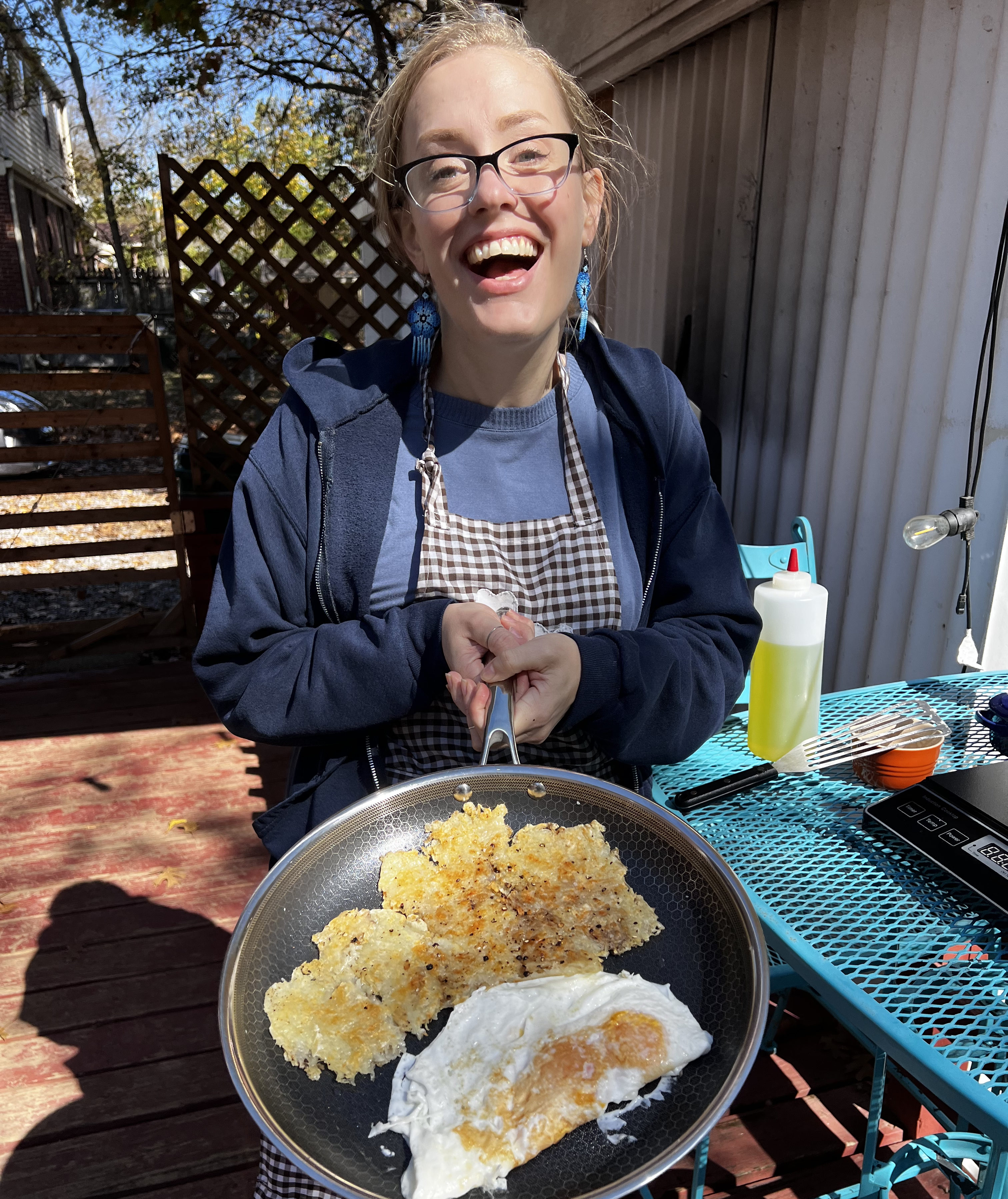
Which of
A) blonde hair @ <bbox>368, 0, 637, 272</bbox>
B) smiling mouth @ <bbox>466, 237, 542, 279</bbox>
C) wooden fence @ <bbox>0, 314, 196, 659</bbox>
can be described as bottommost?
wooden fence @ <bbox>0, 314, 196, 659</bbox>

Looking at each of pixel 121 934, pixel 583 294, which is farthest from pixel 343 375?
pixel 121 934

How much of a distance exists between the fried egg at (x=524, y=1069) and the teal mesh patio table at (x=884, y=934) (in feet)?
0.69

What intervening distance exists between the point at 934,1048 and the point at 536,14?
4.91 m

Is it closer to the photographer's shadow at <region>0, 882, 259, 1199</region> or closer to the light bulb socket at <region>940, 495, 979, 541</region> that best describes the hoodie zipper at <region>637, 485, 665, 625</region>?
the light bulb socket at <region>940, 495, 979, 541</region>

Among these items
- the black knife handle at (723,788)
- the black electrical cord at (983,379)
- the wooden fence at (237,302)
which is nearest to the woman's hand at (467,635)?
the black knife handle at (723,788)

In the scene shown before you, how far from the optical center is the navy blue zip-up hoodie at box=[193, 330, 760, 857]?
1161 millimetres

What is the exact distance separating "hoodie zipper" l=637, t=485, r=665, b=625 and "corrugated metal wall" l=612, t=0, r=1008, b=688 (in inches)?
44.0

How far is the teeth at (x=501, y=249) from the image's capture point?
1168 mm

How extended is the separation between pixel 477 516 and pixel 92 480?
385cm

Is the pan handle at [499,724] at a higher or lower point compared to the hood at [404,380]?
lower

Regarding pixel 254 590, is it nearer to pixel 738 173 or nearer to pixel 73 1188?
pixel 73 1188

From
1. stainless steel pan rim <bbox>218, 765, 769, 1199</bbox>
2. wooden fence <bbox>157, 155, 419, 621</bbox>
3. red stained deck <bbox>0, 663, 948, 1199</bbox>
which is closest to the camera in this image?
stainless steel pan rim <bbox>218, 765, 769, 1199</bbox>

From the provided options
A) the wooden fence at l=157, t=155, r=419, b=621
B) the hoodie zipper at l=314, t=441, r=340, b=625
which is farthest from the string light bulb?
the wooden fence at l=157, t=155, r=419, b=621

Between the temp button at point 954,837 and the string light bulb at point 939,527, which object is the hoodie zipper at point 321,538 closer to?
the temp button at point 954,837
